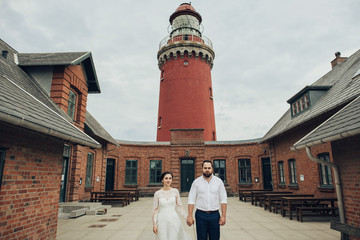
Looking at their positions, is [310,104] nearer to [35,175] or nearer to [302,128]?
[302,128]

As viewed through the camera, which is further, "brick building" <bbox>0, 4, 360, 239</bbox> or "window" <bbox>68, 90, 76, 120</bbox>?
"window" <bbox>68, 90, 76, 120</bbox>

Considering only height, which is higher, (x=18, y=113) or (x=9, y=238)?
(x=18, y=113)

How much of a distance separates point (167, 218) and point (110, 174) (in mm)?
15709

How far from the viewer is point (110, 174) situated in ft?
61.5

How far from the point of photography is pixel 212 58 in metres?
23.9

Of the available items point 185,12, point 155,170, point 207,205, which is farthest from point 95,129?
point 185,12

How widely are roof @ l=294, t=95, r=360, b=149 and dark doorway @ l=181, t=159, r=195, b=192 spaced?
44.5 ft

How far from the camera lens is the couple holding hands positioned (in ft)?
12.4

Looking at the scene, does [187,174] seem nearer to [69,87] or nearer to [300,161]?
[300,161]

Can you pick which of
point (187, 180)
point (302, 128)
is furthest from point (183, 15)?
point (302, 128)

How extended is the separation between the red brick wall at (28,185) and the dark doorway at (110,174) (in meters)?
12.8

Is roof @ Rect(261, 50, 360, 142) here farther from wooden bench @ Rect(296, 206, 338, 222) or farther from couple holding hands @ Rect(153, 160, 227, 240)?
couple holding hands @ Rect(153, 160, 227, 240)

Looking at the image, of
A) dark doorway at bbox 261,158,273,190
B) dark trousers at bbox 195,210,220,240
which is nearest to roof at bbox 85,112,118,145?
dark trousers at bbox 195,210,220,240

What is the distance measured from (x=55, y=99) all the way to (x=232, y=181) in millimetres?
14458
